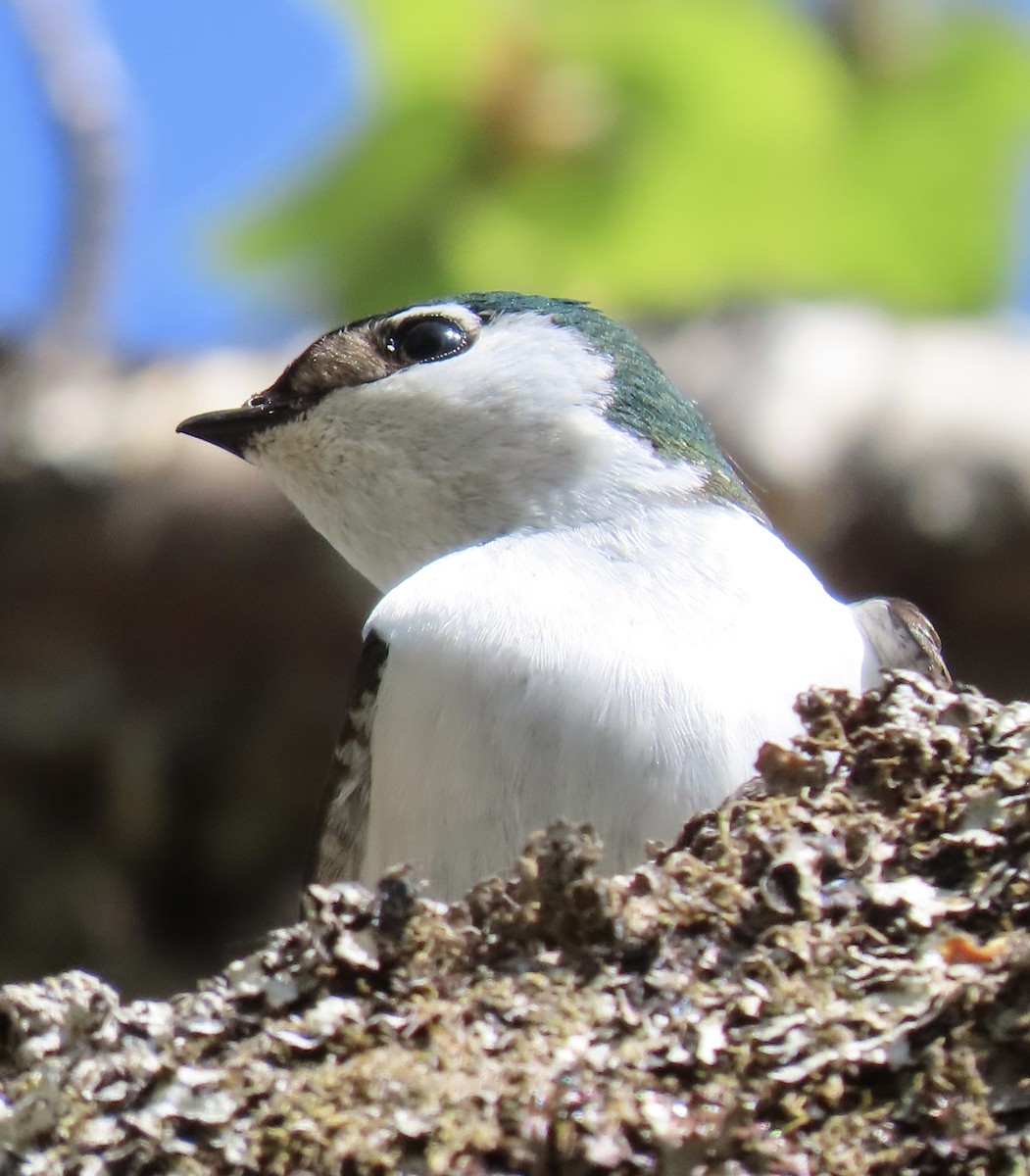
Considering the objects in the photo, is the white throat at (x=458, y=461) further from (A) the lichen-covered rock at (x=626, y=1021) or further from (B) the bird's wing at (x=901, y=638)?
(A) the lichen-covered rock at (x=626, y=1021)

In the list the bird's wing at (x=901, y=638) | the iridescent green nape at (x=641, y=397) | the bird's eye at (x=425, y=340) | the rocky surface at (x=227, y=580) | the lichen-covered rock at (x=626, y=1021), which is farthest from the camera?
the rocky surface at (x=227, y=580)

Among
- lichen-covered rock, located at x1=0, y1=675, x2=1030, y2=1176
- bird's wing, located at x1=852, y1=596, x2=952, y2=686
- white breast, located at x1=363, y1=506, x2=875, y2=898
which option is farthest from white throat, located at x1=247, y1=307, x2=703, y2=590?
lichen-covered rock, located at x1=0, y1=675, x2=1030, y2=1176

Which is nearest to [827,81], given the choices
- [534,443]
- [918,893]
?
[534,443]

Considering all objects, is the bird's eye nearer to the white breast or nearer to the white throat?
the white throat

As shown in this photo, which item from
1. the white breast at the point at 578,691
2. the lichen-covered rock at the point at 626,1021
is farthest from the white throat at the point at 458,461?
the lichen-covered rock at the point at 626,1021

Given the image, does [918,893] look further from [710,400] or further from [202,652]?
[202,652]

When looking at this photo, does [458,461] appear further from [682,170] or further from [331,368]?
[682,170]

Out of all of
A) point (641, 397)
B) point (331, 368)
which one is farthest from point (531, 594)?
point (331, 368)
